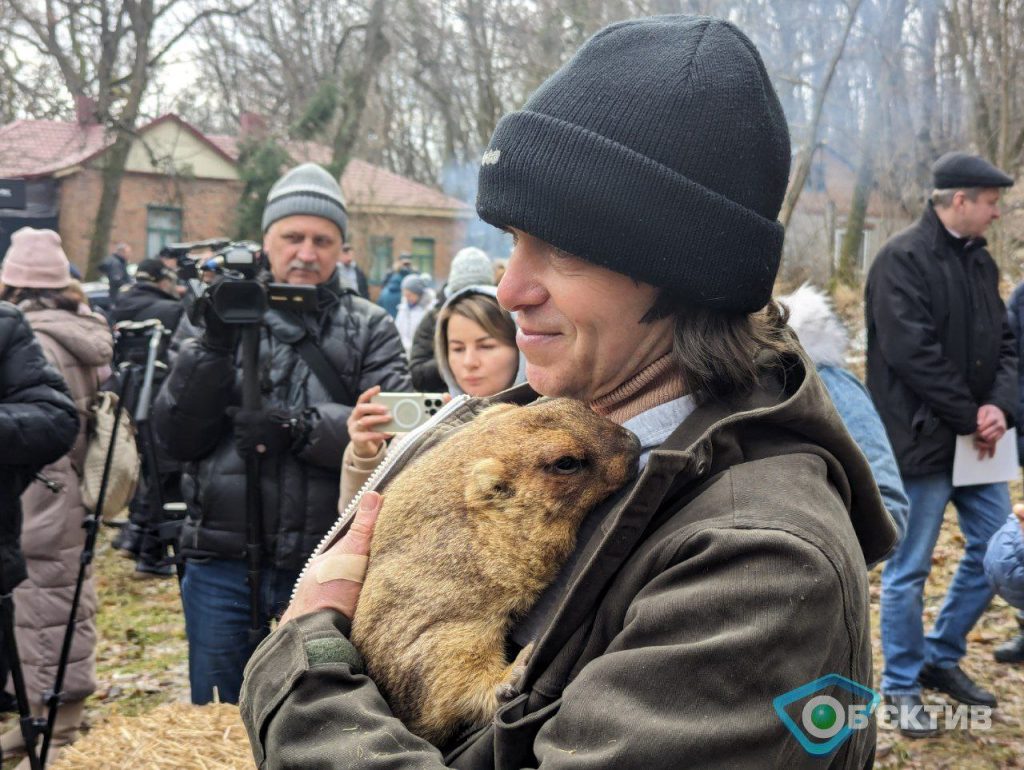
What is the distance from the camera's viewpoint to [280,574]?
4379 mm

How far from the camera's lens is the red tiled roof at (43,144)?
21.6 meters

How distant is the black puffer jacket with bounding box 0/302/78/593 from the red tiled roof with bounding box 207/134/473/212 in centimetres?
2719

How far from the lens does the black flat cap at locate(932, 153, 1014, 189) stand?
593cm

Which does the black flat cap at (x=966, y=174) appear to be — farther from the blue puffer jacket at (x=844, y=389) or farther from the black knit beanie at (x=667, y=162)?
the black knit beanie at (x=667, y=162)

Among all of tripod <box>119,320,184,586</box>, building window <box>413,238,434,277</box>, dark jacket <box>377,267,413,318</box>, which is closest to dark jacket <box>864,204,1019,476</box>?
tripod <box>119,320,184,586</box>

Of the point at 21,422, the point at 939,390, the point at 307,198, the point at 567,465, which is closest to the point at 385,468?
the point at 567,465

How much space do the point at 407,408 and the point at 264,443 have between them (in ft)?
2.67

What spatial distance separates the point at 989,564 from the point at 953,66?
40.3 feet

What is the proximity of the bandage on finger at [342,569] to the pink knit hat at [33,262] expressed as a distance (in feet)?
16.5

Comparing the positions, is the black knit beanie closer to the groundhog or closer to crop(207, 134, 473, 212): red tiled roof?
the groundhog

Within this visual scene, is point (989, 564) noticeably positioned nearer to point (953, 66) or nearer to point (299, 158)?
point (953, 66)

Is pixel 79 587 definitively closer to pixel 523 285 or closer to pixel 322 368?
pixel 322 368

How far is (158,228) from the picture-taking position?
38188mm

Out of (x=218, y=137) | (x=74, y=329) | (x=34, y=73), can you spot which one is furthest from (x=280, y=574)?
(x=218, y=137)
